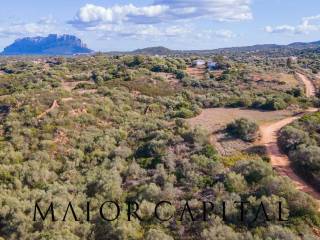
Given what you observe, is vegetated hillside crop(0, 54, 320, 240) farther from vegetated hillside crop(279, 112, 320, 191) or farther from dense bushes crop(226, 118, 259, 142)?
dense bushes crop(226, 118, 259, 142)

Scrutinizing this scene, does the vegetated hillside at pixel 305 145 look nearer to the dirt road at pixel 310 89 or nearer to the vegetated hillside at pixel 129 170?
the vegetated hillside at pixel 129 170

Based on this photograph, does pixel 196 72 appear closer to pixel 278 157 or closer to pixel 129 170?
pixel 278 157

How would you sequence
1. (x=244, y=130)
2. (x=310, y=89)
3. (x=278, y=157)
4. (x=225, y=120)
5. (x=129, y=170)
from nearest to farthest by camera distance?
(x=129, y=170), (x=278, y=157), (x=244, y=130), (x=225, y=120), (x=310, y=89)

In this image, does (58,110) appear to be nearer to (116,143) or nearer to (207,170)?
→ (116,143)

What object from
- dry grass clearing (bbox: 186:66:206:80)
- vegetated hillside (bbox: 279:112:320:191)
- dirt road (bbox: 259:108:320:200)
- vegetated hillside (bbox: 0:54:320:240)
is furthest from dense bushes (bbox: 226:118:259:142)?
dry grass clearing (bbox: 186:66:206:80)

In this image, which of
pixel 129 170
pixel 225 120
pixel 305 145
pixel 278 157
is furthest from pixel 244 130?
pixel 129 170

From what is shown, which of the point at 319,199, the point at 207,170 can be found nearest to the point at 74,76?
the point at 207,170
